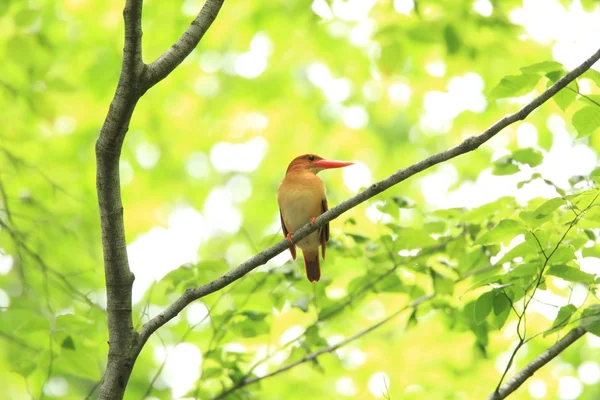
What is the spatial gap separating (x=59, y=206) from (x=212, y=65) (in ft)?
12.1

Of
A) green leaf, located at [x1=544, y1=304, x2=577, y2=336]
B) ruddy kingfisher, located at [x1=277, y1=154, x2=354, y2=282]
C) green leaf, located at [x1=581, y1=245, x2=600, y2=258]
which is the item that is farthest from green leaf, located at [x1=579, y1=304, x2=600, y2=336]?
ruddy kingfisher, located at [x1=277, y1=154, x2=354, y2=282]

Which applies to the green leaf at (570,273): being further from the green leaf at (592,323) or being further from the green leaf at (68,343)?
the green leaf at (68,343)

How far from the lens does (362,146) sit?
9180mm

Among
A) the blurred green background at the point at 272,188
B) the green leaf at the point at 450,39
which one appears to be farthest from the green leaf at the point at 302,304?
the green leaf at the point at 450,39

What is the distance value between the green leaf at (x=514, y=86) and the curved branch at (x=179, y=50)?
1.26m

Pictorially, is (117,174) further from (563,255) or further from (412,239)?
(563,255)

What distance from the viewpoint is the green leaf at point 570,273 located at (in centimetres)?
251

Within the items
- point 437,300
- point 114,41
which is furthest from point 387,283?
point 114,41

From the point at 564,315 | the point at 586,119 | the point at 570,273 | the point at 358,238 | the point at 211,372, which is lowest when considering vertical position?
the point at 564,315

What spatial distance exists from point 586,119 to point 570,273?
2.12 ft

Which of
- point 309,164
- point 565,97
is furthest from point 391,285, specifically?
point 309,164

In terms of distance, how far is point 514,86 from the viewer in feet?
9.16

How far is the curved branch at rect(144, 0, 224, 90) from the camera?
240cm

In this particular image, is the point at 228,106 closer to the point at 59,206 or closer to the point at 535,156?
the point at 59,206
